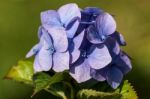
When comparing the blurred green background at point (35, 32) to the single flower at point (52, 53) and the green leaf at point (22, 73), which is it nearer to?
the green leaf at point (22, 73)

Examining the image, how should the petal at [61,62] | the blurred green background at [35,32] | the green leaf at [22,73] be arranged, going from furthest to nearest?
the blurred green background at [35,32]
the green leaf at [22,73]
the petal at [61,62]

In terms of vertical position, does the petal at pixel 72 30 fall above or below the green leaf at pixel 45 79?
above

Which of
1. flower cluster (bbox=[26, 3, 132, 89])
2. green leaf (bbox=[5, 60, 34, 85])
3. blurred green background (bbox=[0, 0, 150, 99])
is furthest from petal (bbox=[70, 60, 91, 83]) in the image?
blurred green background (bbox=[0, 0, 150, 99])

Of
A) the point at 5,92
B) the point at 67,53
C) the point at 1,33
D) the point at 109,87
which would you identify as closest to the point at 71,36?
the point at 67,53

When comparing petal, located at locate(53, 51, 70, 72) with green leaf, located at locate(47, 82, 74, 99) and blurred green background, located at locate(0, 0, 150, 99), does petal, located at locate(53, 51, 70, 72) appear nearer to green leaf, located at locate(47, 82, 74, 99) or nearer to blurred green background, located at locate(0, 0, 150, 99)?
green leaf, located at locate(47, 82, 74, 99)

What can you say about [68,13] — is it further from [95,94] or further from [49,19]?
[95,94]

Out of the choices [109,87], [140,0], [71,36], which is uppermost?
[71,36]

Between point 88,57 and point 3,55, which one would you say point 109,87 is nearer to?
point 88,57

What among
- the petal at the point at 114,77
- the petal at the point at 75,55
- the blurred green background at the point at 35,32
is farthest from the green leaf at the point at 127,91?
the blurred green background at the point at 35,32
